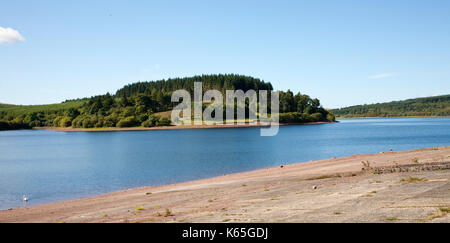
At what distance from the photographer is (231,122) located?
165875 millimetres

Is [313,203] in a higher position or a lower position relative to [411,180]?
lower

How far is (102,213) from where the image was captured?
57.8ft

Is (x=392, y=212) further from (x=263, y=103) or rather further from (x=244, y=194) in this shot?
(x=263, y=103)

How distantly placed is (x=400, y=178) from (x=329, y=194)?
5.16 meters

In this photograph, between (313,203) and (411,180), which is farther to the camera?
(411,180)

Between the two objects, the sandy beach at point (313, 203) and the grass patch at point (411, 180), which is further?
the grass patch at point (411, 180)

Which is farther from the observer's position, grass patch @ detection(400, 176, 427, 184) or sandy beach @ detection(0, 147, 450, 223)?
grass patch @ detection(400, 176, 427, 184)

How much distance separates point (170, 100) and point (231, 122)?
158 ft

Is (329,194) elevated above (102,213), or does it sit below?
above

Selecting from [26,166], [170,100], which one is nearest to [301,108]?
[170,100]

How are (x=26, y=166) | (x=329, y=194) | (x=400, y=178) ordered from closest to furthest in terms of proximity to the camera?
(x=329, y=194) < (x=400, y=178) < (x=26, y=166)
